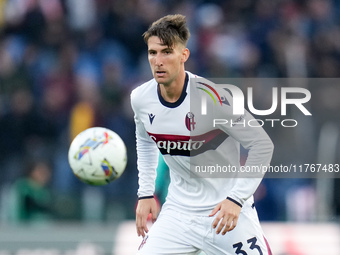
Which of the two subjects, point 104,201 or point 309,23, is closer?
point 104,201

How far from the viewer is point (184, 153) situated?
17.8ft

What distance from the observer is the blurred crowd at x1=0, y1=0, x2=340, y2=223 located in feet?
33.8

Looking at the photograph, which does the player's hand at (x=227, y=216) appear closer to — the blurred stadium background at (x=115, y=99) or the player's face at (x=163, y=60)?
the player's face at (x=163, y=60)

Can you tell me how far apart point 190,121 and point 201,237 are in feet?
2.70

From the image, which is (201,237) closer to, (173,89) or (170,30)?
(173,89)

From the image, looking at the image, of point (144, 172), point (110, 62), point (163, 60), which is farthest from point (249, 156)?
point (110, 62)

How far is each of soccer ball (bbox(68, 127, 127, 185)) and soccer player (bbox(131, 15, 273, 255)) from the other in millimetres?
548

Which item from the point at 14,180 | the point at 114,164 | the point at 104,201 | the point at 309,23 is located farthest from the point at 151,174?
the point at 309,23

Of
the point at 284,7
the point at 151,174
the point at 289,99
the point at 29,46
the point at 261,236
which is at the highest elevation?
the point at 284,7

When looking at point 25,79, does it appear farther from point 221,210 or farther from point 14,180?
point 221,210

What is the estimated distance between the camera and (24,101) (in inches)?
437

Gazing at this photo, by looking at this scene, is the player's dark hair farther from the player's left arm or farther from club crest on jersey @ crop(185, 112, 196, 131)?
the player's left arm

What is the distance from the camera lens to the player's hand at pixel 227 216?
490 cm

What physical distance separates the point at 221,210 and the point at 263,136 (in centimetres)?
60
